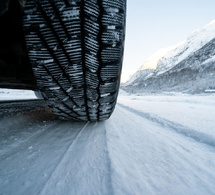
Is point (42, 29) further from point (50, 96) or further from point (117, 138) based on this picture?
point (117, 138)

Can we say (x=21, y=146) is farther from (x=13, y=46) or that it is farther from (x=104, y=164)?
(x=13, y=46)

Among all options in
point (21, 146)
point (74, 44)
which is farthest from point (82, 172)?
point (74, 44)

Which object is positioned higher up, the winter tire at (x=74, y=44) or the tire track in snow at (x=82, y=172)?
the winter tire at (x=74, y=44)

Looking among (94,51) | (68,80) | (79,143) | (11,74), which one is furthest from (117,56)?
(11,74)

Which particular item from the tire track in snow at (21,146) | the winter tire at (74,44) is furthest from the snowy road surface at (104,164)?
the winter tire at (74,44)

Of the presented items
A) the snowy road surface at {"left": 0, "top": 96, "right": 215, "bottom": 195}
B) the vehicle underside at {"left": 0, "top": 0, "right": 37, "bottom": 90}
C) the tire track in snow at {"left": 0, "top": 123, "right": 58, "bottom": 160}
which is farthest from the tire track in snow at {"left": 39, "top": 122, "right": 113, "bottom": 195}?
the vehicle underside at {"left": 0, "top": 0, "right": 37, "bottom": 90}

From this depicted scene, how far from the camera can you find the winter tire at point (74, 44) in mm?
453

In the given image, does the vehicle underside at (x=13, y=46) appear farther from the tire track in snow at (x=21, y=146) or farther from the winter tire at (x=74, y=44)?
the tire track in snow at (x=21, y=146)

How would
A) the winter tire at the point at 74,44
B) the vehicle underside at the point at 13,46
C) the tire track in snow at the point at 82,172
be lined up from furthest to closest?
the vehicle underside at the point at 13,46 → the winter tire at the point at 74,44 → the tire track in snow at the point at 82,172

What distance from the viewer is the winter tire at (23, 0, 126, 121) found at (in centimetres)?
45

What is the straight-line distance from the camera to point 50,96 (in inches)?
26.3

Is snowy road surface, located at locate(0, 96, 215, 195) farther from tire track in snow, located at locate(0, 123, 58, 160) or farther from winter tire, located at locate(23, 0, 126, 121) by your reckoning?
winter tire, located at locate(23, 0, 126, 121)

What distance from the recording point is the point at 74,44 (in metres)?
0.51

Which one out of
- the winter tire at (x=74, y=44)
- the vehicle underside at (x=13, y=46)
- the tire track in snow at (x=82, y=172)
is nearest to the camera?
the tire track in snow at (x=82, y=172)
